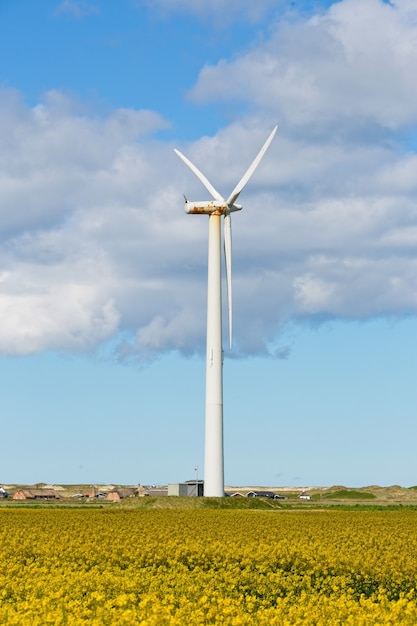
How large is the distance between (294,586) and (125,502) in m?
78.2

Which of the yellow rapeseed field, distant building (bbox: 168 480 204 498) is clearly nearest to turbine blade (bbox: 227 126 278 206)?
distant building (bbox: 168 480 204 498)

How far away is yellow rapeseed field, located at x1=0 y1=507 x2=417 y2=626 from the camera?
69.1ft

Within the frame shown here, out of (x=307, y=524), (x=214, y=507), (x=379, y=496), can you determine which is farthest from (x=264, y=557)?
(x=379, y=496)

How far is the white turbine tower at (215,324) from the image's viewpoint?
9400cm

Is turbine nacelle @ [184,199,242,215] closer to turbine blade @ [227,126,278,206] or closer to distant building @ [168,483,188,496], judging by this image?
turbine blade @ [227,126,278,206]

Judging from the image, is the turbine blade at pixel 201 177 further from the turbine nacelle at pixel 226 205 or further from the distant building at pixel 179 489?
the distant building at pixel 179 489

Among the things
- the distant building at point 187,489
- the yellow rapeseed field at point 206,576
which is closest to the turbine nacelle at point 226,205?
the distant building at point 187,489

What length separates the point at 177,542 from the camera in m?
39.1

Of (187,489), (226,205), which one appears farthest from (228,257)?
(187,489)

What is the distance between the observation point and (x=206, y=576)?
28859 mm

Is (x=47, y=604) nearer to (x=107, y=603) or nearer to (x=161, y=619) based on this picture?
(x=107, y=603)

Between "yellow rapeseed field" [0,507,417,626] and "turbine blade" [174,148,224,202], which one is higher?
"turbine blade" [174,148,224,202]

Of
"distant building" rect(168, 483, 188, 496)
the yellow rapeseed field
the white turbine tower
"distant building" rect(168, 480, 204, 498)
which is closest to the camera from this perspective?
the yellow rapeseed field

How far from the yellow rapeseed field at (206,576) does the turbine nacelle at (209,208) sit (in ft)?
166
